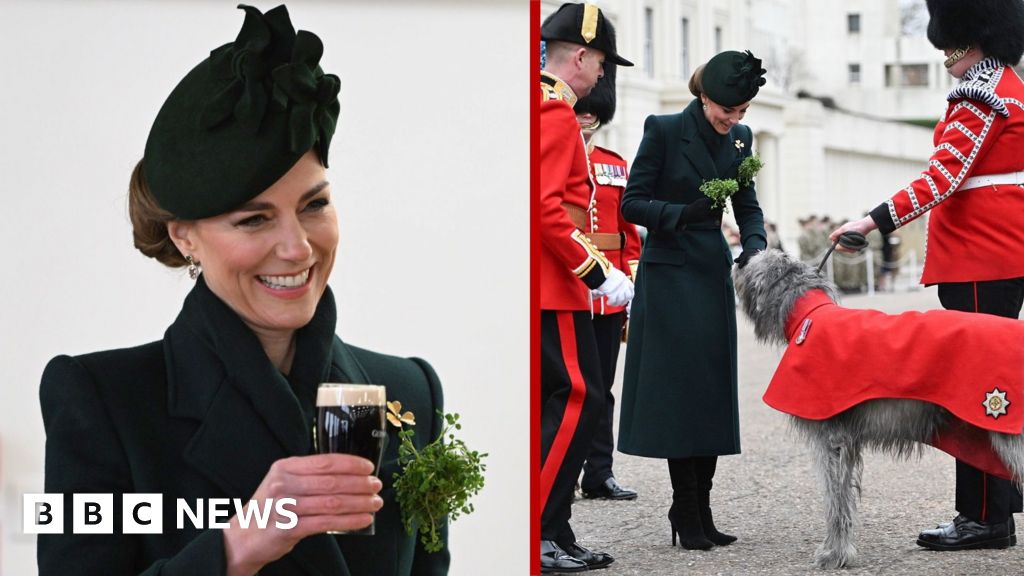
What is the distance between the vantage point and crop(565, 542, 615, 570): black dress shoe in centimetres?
487

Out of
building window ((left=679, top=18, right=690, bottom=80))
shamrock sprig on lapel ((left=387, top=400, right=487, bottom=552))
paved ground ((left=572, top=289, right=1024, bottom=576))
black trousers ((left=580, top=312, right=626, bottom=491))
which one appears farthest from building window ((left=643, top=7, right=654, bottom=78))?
shamrock sprig on lapel ((left=387, top=400, right=487, bottom=552))

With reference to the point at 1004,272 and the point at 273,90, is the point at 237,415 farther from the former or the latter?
the point at 1004,272

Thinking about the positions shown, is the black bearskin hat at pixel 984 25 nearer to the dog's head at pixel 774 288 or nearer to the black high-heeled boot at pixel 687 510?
the dog's head at pixel 774 288

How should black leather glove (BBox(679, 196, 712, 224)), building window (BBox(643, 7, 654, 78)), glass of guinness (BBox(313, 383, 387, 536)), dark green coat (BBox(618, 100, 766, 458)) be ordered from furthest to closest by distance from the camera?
building window (BBox(643, 7, 654, 78)) < dark green coat (BBox(618, 100, 766, 458)) < black leather glove (BBox(679, 196, 712, 224)) < glass of guinness (BBox(313, 383, 387, 536))

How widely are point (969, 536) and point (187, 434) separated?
3.54 metres

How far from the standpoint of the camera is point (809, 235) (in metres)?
21.7

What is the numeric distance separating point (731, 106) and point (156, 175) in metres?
3.01

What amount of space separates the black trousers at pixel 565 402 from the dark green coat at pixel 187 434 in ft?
6.53

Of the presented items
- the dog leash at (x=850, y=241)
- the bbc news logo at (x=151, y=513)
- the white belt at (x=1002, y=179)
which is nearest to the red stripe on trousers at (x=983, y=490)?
the white belt at (x=1002, y=179)

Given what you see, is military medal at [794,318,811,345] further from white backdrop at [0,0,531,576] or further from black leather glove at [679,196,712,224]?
white backdrop at [0,0,531,576]

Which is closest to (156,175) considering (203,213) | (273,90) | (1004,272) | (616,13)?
(203,213)

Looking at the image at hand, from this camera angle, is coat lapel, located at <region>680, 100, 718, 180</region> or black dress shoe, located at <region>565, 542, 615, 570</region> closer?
black dress shoe, located at <region>565, 542, 615, 570</region>

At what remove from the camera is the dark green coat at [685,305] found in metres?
5.12

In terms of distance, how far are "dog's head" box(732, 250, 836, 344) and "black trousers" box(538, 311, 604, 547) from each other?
0.64 m
